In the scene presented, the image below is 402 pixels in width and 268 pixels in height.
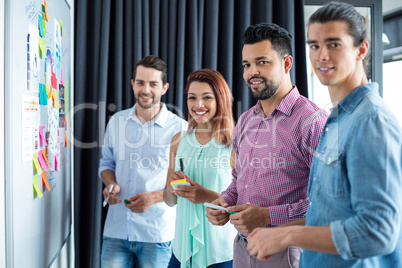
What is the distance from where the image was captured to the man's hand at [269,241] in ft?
2.87

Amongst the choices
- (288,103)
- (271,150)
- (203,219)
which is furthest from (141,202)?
(288,103)

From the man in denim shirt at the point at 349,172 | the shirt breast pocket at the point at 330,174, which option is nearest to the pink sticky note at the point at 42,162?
the man in denim shirt at the point at 349,172

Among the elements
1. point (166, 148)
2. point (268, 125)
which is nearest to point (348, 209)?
point (268, 125)

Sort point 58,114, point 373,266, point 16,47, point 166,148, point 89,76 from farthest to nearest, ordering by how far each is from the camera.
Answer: point 89,76 < point 166,148 < point 58,114 < point 16,47 < point 373,266

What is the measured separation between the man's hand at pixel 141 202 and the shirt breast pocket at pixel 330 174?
1.13 m

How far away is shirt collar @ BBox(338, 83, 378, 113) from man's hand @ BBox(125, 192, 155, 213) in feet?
4.16

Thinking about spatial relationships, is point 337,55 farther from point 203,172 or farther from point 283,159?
point 203,172

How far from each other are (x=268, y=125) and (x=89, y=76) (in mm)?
1506

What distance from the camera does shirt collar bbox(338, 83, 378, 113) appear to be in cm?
89

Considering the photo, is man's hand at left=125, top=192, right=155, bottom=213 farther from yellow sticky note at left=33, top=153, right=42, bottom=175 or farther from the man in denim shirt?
the man in denim shirt

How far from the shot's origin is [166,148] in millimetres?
2057

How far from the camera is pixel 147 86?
205 cm

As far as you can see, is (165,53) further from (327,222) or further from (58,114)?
(327,222)

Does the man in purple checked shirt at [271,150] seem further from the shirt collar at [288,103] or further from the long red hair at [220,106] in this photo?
the long red hair at [220,106]
